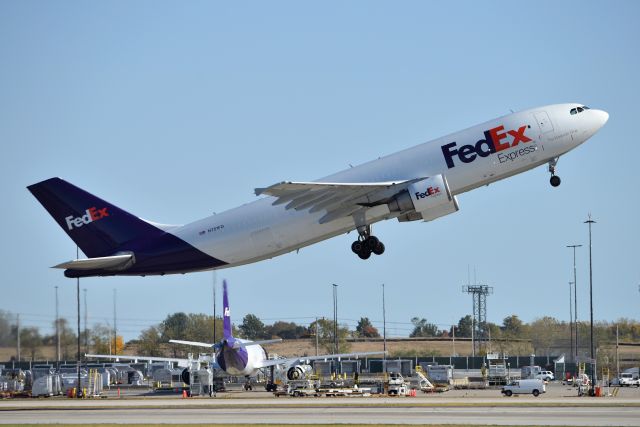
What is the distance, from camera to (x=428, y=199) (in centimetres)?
6219

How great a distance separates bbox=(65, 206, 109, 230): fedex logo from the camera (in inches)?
2707

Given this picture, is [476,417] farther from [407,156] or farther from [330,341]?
[330,341]

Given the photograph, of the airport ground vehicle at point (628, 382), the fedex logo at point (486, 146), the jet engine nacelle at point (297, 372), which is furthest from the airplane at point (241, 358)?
the fedex logo at point (486, 146)

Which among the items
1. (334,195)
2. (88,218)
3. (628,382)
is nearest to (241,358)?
(88,218)

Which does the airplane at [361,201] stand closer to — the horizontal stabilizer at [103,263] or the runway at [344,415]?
the horizontal stabilizer at [103,263]

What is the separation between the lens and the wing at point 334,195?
61266mm

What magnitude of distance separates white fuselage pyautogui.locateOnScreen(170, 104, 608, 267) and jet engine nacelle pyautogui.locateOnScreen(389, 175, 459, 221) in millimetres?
766

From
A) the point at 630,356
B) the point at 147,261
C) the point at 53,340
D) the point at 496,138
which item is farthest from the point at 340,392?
the point at 630,356

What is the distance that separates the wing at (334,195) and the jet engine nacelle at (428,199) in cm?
58

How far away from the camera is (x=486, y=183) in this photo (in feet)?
210

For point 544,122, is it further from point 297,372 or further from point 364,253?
point 297,372

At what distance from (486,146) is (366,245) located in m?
10.1

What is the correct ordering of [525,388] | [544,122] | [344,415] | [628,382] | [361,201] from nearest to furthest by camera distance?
[344,415] < [544,122] < [361,201] < [525,388] < [628,382]

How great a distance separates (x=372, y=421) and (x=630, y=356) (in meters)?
126
